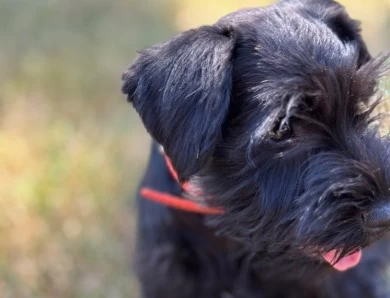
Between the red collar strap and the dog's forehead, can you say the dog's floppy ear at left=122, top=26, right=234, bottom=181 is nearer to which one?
the dog's forehead

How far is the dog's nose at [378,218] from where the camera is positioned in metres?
2.26

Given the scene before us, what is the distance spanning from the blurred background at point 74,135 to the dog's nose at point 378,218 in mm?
551

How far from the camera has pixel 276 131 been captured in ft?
8.05

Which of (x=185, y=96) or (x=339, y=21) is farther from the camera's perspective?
(x=339, y=21)

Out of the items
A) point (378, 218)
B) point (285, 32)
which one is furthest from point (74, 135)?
point (378, 218)

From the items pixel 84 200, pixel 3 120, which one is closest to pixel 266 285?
pixel 84 200

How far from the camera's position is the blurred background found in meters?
3.91

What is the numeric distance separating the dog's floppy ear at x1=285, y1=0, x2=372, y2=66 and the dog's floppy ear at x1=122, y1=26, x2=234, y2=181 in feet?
1.62

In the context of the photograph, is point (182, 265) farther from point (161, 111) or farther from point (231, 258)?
point (161, 111)

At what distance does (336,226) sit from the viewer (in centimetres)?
229

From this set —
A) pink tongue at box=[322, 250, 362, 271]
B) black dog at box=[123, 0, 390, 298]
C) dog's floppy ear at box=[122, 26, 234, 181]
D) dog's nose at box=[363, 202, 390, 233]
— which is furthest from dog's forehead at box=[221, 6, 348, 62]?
pink tongue at box=[322, 250, 362, 271]

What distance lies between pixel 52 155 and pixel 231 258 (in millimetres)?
1728

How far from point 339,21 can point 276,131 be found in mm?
662

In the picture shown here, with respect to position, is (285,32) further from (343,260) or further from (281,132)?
(343,260)
